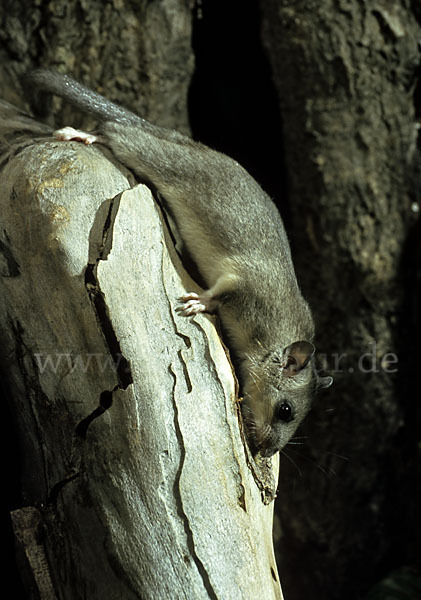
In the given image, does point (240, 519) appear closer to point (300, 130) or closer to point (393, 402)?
point (393, 402)

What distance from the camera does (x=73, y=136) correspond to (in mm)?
3070

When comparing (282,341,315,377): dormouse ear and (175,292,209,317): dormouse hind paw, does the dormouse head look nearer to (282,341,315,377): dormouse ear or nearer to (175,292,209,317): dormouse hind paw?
(282,341,315,377): dormouse ear

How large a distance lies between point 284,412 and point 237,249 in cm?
90

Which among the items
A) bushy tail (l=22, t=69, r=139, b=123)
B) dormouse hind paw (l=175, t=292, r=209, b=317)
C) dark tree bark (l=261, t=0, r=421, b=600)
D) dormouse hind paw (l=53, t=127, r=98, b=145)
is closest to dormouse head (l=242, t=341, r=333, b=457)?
dormouse hind paw (l=175, t=292, r=209, b=317)

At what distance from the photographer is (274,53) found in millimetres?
4672

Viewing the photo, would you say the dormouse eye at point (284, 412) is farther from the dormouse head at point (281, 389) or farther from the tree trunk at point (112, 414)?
the tree trunk at point (112, 414)

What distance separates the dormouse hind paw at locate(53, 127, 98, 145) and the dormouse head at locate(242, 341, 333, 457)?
1426 millimetres

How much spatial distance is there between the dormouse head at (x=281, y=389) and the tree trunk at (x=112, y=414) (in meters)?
0.51

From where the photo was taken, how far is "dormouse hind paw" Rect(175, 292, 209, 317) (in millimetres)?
2764

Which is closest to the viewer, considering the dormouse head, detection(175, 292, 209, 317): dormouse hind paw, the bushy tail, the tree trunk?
the tree trunk

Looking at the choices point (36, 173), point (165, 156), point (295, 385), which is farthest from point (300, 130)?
point (36, 173)

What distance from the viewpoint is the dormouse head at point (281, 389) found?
3238mm

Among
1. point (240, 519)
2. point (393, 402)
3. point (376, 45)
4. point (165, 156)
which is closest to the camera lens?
point (240, 519)

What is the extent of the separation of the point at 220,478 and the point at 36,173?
1.48 m
